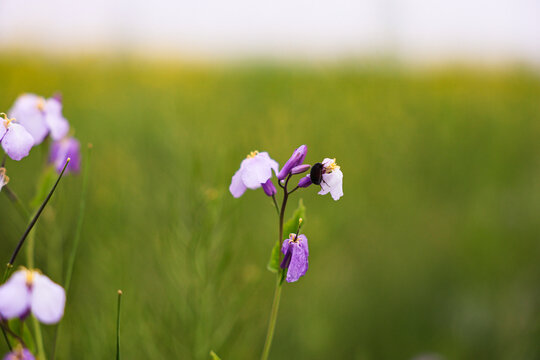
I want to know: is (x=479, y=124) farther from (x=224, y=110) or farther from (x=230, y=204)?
(x=230, y=204)

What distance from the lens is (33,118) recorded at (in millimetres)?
631

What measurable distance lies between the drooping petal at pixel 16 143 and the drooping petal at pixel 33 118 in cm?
15

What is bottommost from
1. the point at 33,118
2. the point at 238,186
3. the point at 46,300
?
the point at 46,300

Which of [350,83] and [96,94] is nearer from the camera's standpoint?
[96,94]

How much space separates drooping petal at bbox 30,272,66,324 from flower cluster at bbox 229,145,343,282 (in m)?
0.19

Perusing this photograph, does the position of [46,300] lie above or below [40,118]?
below

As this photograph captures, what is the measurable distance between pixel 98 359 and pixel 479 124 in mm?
2238

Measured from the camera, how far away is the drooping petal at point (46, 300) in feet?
1.15

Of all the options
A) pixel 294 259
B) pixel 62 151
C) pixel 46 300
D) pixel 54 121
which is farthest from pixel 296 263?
pixel 62 151

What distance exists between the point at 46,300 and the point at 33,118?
1.19 feet

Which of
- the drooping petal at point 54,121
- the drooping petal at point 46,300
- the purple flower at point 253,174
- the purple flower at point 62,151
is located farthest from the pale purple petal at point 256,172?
the purple flower at point 62,151

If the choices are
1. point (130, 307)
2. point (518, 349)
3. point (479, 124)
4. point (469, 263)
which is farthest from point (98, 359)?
Result: point (479, 124)

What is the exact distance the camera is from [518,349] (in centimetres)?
120

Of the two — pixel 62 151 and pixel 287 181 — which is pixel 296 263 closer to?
pixel 287 181
